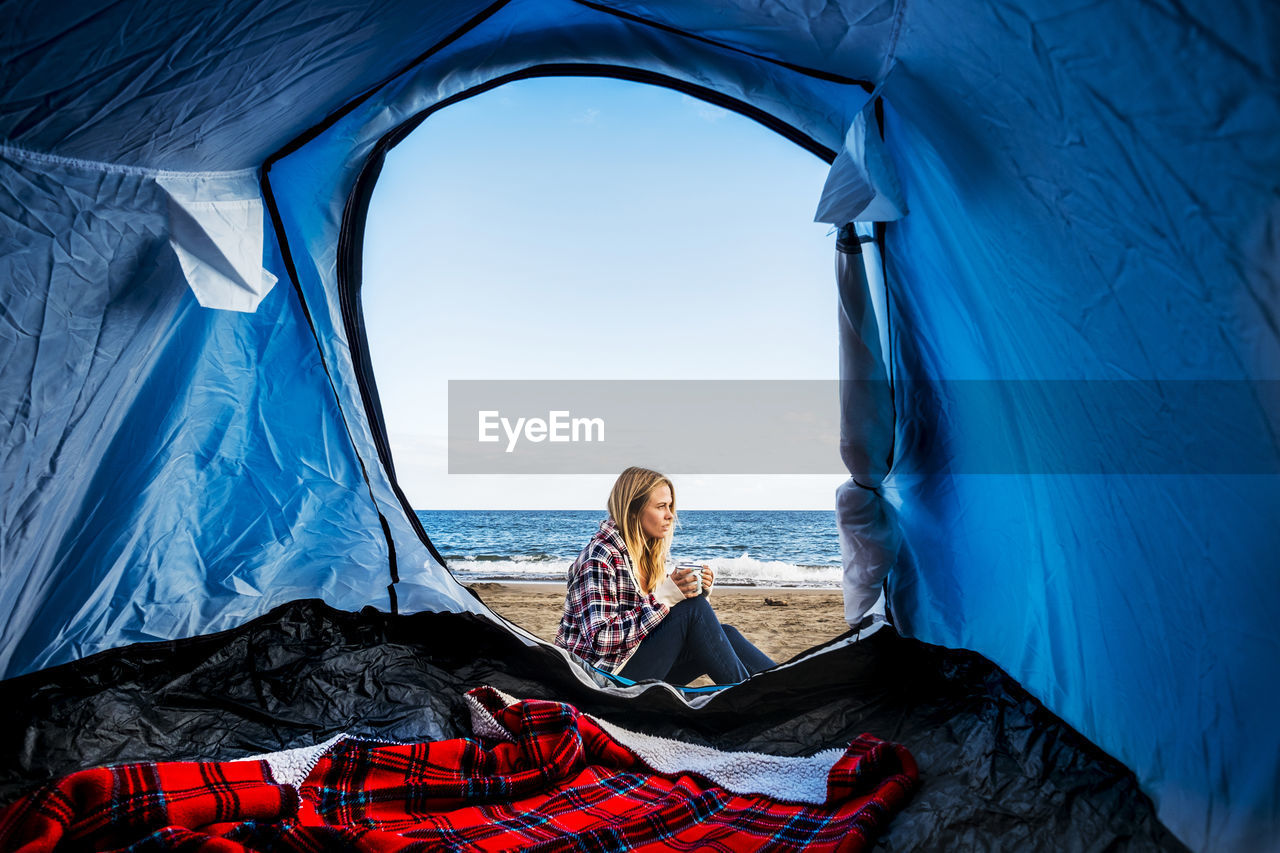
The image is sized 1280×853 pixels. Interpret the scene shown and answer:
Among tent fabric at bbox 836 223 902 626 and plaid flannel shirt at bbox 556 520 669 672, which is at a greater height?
tent fabric at bbox 836 223 902 626

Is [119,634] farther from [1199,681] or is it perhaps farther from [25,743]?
[1199,681]

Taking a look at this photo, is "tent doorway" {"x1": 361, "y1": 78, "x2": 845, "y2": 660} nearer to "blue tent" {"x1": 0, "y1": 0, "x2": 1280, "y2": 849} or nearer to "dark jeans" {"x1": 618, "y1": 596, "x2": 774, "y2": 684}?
"dark jeans" {"x1": 618, "y1": 596, "x2": 774, "y2": 684}

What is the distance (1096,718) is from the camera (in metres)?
1.11

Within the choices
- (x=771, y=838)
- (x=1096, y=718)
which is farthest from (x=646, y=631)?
(x=1096, y=718)

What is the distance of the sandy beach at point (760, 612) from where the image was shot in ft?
17.9

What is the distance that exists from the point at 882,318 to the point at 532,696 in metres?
1.06

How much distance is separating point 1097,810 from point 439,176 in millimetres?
18761

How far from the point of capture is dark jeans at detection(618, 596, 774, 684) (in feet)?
6.24

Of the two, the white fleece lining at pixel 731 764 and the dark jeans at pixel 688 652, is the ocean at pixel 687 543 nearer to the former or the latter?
the dark jeans at pixel 688 652

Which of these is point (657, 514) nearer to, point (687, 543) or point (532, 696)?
point (532, 696)

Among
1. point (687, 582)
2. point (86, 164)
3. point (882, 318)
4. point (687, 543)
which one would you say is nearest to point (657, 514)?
point (687, 582)

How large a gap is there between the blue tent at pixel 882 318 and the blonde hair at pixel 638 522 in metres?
0.50

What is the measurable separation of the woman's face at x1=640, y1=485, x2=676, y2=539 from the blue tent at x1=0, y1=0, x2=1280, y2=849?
1.80ft

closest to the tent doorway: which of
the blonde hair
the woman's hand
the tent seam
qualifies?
the blonde hair
